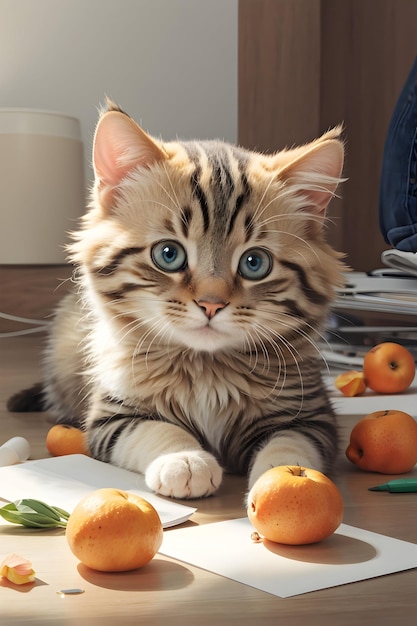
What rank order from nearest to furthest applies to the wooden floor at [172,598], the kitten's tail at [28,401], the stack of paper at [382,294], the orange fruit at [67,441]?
the wooden floor at [172,598], the orange fruit at [67,441], the kitten's tail at [28,401], the stack of paper at [382,294]

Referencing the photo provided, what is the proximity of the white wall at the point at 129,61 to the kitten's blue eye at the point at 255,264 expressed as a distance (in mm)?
2965

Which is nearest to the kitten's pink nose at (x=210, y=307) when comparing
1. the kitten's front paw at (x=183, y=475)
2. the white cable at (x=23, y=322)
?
the kitten's front paw at (x=183, y=475)

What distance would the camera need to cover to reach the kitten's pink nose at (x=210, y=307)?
144 centimetres

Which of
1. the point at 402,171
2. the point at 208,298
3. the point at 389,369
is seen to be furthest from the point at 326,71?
the point at 208,298

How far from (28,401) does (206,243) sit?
0.98 meters

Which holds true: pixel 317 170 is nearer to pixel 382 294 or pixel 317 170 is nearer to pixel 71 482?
pixel 71 482

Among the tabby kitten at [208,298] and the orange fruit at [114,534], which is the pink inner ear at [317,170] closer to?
the tabby kitten at [208,298]

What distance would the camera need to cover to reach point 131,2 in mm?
4422

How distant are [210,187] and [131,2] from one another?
3.22 m

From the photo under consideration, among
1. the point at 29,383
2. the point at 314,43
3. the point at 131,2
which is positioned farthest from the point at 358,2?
the point at 29,383

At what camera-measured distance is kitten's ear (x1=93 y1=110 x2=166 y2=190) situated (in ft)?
5.00

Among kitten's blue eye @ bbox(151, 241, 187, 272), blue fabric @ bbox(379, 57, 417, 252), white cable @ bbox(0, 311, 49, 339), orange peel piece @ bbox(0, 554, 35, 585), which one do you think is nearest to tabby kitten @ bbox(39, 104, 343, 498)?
kitten's blue eye @ bbox(151, 241, 187, 272)

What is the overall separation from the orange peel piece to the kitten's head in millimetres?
531

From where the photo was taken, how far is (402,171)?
285 cm
